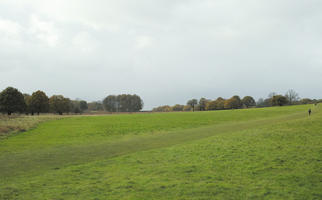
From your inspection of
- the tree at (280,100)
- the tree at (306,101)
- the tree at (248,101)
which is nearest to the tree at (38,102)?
the tree at (280,100)

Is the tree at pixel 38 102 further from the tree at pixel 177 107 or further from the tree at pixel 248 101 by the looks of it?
the tree at pixel 177 107

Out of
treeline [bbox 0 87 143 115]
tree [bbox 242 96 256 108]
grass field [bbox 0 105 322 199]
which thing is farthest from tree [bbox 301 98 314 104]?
grass field [bbox 0 105 322 199]

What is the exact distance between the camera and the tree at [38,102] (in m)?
74.3

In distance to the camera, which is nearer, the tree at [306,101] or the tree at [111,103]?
the tree at [306,101]

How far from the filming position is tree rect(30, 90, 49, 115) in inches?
2926

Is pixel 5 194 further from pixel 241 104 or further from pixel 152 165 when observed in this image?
pixel 241 104

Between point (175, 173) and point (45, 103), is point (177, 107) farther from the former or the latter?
point (175, 173)

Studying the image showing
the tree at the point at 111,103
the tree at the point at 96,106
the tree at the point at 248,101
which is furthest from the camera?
the tree at the point at 96,106

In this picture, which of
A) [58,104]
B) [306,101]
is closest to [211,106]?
[306,101]

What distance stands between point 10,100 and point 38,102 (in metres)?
14.5

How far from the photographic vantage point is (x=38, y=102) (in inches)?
2933

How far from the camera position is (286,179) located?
8867 millimetres

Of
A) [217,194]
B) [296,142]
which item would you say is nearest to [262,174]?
[217,194]

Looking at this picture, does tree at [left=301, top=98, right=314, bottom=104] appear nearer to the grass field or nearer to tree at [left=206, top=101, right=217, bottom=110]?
tree at [left=206, top=101, right=217, bottom=110]
